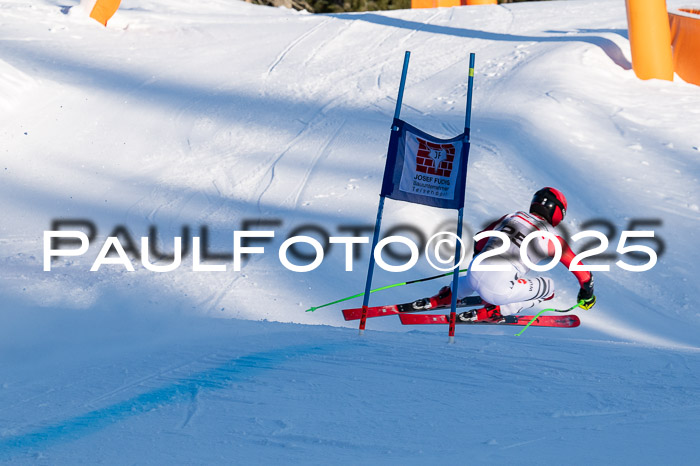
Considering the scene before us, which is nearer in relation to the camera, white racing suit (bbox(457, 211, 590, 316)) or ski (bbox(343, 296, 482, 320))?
white racing suit (bbox(457, 211, 590, 316))

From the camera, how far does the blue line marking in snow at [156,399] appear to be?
4.00m

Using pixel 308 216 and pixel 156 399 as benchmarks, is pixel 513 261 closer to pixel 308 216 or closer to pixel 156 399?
pixel 156 399

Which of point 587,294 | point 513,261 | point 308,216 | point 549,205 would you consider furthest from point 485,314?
point 308,216

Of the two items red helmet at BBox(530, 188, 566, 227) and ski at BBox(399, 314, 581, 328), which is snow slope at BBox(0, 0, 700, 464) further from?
red helmet at BBox(530, 188, 566, 227)

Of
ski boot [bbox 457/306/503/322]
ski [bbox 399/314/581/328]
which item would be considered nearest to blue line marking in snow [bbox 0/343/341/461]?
ski [bbox 399/314/581/328]

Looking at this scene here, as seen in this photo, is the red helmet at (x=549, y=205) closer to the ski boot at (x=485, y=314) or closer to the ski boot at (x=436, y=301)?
the ski boot at (x=485, y=314)

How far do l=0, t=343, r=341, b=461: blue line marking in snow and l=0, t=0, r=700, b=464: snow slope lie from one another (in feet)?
0.07

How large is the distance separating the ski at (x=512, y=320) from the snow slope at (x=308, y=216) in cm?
17

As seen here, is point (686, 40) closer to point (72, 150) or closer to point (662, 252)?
point (662, 252)

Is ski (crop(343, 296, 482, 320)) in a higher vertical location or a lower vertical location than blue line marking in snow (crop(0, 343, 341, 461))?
higher

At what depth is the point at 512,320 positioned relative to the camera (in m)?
6.68

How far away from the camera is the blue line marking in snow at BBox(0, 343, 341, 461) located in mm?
4004

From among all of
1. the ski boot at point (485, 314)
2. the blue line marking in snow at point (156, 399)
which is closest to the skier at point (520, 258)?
the ski boot at point (485, 314)

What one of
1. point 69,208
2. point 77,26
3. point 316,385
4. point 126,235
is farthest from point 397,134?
point 77,26
